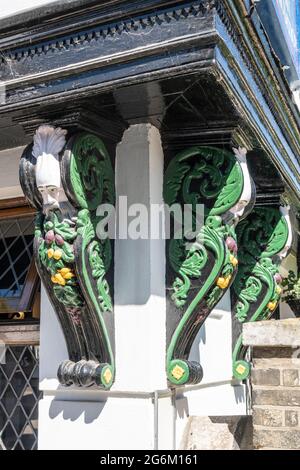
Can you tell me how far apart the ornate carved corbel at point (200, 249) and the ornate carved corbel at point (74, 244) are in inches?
12.5

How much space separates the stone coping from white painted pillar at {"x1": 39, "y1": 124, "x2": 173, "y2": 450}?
415mm

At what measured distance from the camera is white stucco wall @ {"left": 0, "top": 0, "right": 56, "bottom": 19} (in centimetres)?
276

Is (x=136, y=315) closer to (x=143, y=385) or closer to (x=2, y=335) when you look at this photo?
(x=143, y=385)

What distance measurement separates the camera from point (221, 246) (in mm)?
2934

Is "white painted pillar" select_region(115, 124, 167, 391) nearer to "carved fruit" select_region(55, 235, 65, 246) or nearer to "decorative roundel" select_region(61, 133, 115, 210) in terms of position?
"decorative roundel" select_region(61, 133, 115, 210)

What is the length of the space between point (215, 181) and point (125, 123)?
514mm

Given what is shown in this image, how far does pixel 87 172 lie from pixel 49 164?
0.64 feet

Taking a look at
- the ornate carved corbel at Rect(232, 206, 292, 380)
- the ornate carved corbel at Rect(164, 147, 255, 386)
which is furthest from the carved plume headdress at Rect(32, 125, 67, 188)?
the ornate carved corbel at Rect(232, 206, 292, 380)

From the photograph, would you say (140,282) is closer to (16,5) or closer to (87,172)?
(87,172)

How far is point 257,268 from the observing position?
3.85 metres

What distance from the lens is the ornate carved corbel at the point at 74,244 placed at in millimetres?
2730

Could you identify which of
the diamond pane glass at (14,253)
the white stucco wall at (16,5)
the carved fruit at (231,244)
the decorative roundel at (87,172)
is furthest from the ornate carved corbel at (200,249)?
the diamond pane glass at (14,253)

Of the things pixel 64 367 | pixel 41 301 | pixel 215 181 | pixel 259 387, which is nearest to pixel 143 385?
pixel 64 367

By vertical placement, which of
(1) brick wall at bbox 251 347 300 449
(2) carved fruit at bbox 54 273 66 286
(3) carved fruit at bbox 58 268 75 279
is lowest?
(1) brick wall at bbox 251 347 300 449
